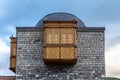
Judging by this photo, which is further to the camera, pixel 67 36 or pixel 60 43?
pixel 67 36

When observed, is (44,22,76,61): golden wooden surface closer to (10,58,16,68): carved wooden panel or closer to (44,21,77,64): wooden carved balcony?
(44,21,77,64): wooden carved balcony

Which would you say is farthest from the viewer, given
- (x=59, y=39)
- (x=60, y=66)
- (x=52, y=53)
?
(x=60, y=66)

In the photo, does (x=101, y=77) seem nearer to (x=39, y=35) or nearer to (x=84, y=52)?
(x=84, y=52)

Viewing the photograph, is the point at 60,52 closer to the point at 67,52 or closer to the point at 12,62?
the point at 67,52

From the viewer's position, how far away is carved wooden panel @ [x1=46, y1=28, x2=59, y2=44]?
27.1 metres

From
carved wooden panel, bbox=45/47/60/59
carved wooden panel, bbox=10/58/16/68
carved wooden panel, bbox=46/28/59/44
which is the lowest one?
carved wooden panel, bbox=10/58/16/68

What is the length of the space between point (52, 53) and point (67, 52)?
1011 mm

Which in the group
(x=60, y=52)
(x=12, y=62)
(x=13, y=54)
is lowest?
(x=12, y=62)

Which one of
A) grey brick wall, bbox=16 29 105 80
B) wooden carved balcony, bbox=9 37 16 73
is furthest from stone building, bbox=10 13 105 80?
wooden carved balcony, bbox=9 37 16 73

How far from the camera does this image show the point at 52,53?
87.9 feet

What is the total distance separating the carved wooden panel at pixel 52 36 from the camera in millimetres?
27062

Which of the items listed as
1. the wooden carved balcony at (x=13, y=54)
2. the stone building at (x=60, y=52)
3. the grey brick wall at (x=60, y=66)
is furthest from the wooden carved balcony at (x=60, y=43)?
the wooden carved balcony at (x=13, y=54)

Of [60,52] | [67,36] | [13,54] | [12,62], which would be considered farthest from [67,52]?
[12,62]

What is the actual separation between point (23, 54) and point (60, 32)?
3126 mm
